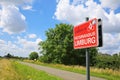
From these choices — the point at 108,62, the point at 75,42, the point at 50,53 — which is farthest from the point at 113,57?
the point at 75,42

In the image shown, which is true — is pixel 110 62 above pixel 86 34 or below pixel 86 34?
above

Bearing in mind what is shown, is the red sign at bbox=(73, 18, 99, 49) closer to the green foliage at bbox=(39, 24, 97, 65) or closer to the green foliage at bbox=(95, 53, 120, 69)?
the green foliage at bbox=(95, 53, 120, 69)

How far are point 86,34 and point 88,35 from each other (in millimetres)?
107

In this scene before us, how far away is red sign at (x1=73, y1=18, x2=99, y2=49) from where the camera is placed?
6116 millimetres

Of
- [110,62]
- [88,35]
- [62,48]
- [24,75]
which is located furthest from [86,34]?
[62,48]

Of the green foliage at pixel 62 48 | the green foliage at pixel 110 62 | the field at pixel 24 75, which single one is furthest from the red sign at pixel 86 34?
the green foliage at pixel 62 48

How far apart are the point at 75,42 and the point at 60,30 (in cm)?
6096

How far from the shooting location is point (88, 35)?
6504mm

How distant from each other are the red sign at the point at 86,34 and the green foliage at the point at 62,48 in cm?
5776

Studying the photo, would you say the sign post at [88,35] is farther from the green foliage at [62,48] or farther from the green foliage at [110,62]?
the green foliage at [62,48]

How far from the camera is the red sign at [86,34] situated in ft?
20.1

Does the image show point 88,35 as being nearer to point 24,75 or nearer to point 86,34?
point 86,34

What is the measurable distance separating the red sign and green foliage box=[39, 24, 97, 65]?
57.8 m

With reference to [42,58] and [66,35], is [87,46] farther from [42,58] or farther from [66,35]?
[42,58]
